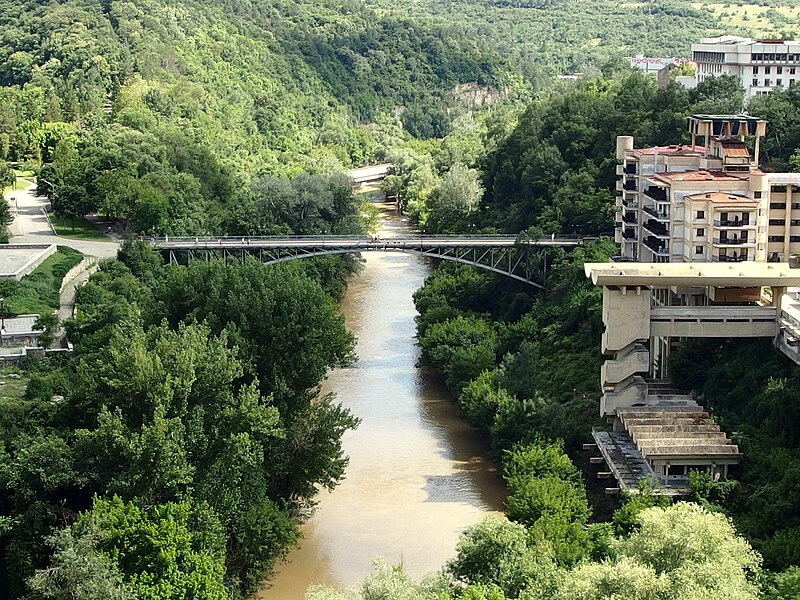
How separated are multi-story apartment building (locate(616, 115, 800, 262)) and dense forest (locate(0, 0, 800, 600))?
11.1ft

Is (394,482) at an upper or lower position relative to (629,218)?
lower

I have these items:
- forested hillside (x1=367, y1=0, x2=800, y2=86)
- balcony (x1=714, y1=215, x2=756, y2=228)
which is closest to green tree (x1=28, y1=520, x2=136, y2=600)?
balcony (x1=714, y1=215, x2=756, y2=228)

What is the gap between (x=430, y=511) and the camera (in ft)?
135

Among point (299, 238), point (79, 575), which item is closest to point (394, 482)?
point (79, 575)

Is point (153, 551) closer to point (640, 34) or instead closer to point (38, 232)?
point (38, 232)

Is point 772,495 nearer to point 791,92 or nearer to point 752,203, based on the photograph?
point 752,203

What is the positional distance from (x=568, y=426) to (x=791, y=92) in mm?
30097

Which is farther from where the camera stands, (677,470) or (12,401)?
(12,401)

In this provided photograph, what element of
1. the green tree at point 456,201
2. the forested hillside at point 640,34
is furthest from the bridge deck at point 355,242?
the forested hillside at point 640,34

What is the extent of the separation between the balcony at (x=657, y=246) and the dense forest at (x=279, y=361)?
278 centimetres

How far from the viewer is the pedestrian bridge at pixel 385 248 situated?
61.7 meters

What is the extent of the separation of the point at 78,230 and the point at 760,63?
39.6m

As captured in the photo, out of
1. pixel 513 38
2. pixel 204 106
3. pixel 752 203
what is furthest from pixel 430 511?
pixel 513 38

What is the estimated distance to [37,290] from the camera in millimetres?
58188
